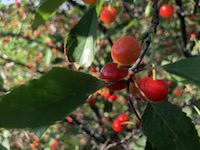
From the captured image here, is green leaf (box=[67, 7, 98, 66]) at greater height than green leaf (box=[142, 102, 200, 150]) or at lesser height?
greater

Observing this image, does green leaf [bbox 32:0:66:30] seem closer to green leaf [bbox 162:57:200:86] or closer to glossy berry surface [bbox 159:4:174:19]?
green leaf [bbox 162:57:200:86]

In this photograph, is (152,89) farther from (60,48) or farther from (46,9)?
(60,48)

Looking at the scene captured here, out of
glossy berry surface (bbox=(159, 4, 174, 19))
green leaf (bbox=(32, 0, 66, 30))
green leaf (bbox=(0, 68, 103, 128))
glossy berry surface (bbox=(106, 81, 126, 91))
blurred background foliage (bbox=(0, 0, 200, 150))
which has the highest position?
green leaf (bbox=(32, 0, 66, 30))

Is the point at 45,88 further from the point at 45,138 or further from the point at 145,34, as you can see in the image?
the point at 45,138

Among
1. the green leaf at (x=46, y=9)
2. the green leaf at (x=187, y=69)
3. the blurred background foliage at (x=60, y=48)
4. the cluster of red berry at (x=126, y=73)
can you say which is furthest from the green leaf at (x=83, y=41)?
the blurred background foliage at (x=60, y=48)

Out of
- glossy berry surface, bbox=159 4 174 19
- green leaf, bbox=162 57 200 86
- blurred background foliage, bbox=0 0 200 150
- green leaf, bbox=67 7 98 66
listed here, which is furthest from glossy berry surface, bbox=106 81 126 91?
blurred background foliage, bbox=0 0 200 150

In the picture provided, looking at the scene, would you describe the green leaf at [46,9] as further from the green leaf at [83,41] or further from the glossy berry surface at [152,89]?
the glossy berry surface at [152,89]
